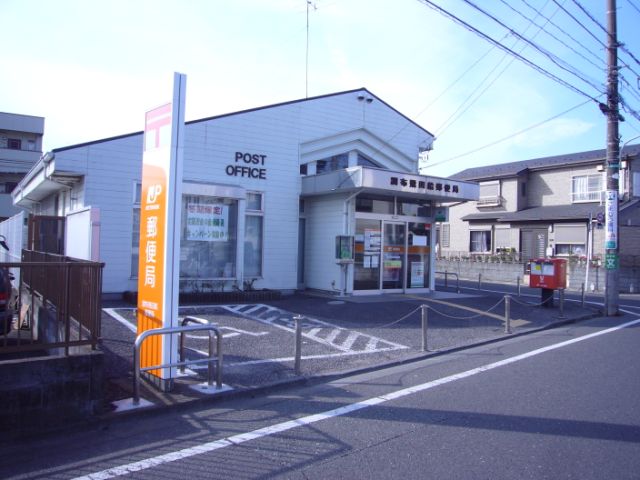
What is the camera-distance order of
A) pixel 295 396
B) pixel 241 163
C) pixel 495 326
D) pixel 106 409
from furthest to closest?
pixel 241 163
pixel 495 326
pixel 295 396
pixel 106 409

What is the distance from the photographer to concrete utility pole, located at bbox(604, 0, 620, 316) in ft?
48.8

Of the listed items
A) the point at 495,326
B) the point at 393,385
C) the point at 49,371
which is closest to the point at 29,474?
the point at 49,371

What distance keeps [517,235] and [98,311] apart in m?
29.6

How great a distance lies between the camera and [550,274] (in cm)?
1524

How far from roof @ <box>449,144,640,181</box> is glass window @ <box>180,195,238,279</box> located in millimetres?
17024

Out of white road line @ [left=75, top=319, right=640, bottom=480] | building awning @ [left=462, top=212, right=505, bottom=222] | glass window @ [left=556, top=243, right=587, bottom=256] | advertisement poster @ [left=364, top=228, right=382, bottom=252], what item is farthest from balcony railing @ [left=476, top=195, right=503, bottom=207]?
white road line @ [left=75, top=319, right=640, bottom=480]

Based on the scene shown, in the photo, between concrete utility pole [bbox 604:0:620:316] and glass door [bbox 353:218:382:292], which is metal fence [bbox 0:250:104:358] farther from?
concrete utility pole [bbox 604:0:620:316]

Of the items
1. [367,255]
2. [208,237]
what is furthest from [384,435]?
[367,255]

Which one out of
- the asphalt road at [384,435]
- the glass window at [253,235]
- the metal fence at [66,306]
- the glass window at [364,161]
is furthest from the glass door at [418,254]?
the metal fence at [66,306]

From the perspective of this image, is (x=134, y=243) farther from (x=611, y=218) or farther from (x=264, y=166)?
(x=611, y=218)

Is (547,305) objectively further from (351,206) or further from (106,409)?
(106,409)

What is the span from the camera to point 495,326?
39.9 ft

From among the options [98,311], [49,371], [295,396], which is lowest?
[295,396]

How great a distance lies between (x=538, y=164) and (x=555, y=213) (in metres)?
5.02
